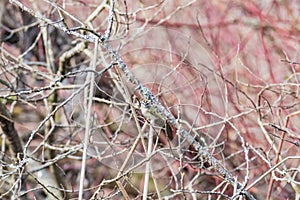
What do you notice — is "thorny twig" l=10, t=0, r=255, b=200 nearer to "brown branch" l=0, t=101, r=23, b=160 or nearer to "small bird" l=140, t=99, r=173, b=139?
"small bird" l=140, t=99, r=173, b=139

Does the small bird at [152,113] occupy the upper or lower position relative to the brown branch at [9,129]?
lower

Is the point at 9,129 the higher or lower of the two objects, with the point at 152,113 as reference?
higher

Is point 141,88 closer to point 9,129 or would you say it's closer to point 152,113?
point 152,113

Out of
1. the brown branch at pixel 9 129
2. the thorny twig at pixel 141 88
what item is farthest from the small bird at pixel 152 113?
the brown branch at pixel 9 129

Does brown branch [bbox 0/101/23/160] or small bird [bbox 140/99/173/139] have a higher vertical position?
brown branch [bbox 0/101/23/160]

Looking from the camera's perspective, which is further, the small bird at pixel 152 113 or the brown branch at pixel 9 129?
the brown branch at pixel 9 129

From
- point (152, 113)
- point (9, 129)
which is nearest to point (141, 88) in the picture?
point (152, 113)

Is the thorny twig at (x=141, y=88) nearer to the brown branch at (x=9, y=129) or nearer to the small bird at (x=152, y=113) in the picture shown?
the small bird at (x=152, y=113)

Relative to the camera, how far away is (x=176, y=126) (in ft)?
5.76

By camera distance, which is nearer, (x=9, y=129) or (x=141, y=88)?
(x=141, y=88)

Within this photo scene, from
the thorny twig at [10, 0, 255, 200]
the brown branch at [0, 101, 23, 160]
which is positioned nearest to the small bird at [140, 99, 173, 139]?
the thorny twig at [10, 0, 255, 200]

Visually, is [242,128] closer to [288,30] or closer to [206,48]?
[206,48]

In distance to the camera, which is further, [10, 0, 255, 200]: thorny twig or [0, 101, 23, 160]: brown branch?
[0, 101, 23, 160]: brown branch

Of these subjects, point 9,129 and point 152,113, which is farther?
point 9,129
